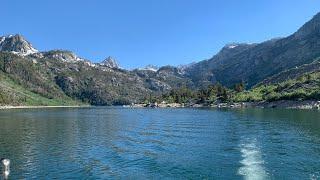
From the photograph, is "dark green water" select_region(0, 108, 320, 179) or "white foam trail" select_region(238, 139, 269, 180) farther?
"dark green water" select_region(0, 108, 320, 179)

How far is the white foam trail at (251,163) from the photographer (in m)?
56.3

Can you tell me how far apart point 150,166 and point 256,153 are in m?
21.0

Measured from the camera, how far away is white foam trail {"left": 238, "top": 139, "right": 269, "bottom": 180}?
5631 centimetres

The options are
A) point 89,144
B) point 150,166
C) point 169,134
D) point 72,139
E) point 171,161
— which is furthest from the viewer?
point 169,134

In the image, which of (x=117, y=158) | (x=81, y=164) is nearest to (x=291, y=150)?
(x=117, y=158)

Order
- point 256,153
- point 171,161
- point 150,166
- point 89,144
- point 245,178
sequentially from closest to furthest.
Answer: point 245,178 → point 150,166 → point 171,161 → point 256,153 → point 89,144

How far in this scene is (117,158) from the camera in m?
69.4

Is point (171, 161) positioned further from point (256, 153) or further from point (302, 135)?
point (302, 135)

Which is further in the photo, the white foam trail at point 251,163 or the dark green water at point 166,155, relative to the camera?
the dark green water at point 166,155

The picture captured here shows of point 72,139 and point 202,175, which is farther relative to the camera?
point 72,139

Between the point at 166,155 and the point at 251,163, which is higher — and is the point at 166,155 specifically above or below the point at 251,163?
above

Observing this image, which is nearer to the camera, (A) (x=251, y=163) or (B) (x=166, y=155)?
(A) (x=251, y=163)

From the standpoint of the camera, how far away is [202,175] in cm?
5694

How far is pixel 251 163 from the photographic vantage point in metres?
64.6
